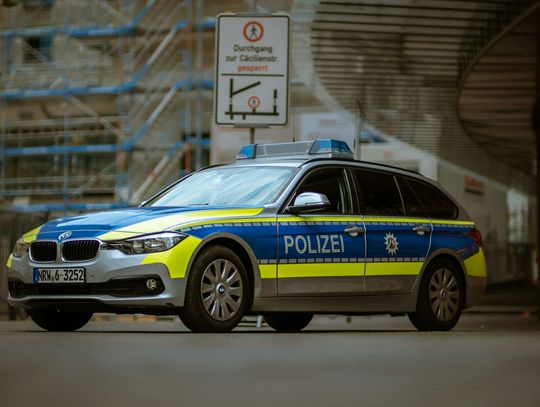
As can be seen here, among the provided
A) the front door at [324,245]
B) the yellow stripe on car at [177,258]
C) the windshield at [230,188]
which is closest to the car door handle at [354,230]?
the front door at [324,245]

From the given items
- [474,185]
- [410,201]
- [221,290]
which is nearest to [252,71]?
[410,201]

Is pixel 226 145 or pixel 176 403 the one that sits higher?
pixel 226 145

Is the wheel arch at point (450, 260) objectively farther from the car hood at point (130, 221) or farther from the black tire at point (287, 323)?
the car hood at point (130, 221)

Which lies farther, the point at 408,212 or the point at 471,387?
the point at 408,212

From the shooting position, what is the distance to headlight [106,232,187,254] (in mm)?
9492

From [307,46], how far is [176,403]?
17.6 meters

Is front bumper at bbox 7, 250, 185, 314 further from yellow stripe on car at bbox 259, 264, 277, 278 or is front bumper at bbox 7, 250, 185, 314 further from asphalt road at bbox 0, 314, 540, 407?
yellow stripe on car at bbox 259, 264, 277, 278

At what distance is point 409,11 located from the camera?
62.9 ft

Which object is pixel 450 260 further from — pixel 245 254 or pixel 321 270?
pixel 245 254

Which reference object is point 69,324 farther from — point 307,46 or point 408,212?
point 307,46

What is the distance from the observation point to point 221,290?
31.7 feet

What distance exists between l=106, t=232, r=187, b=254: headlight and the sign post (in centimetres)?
569

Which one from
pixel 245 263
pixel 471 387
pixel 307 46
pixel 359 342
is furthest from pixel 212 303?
pixel 307 46

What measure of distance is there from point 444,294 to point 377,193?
1153 millimetres
